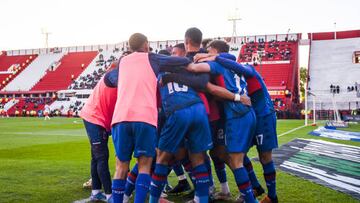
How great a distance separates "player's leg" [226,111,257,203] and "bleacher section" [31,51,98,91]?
5689 cm

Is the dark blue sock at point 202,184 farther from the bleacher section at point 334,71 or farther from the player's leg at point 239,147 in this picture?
the bleacher section at point 334,71

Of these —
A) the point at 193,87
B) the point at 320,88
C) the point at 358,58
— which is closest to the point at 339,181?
the point at 193,87

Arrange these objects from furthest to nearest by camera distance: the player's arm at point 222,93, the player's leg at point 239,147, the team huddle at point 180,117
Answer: the player's arm at point 222,93 < the player's leg at point 239,147 < the team huddle at point 180,117

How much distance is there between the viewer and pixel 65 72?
64562 millimetres

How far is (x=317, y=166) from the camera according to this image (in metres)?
8.90

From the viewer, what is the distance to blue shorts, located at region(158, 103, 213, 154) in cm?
492

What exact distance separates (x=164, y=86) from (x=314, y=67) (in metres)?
48.7

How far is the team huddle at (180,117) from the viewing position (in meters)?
4.78

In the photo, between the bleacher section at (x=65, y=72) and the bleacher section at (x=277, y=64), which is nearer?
the bleacher section at (x=277, y=64)

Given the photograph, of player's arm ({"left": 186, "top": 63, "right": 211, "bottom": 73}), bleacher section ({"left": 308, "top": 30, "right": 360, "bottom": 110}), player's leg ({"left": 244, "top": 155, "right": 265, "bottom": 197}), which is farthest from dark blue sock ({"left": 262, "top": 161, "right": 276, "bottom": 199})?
bleacher section ({"left": 308, "top": 30, "right": 360, "bottom": 110})

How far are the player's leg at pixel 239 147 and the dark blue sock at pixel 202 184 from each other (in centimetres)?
36

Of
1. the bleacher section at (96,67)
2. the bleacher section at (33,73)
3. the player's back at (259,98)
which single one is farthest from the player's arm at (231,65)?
the bleacher section at (33,73)

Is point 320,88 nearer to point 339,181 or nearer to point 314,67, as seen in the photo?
point 314,67

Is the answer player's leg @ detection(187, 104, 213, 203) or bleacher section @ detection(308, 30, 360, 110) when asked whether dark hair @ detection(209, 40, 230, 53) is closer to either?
player's leg @ detection(187, 104, 213, 203)
